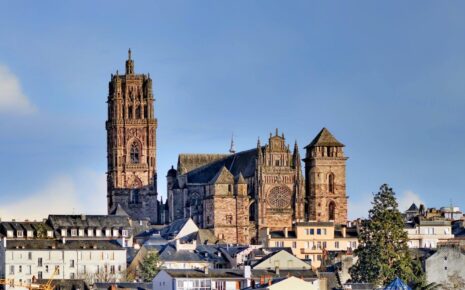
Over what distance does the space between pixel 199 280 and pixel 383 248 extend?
28.8 m

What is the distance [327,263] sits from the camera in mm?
187125

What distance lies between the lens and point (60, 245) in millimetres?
188000

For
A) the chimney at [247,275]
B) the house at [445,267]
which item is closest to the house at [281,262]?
the house at [445,267]

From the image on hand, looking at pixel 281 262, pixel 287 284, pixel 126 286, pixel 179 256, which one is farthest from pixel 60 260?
pixel 287 284

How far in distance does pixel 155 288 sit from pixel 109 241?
53811mm

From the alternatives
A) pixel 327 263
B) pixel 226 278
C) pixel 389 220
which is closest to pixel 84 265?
pixel 327 263

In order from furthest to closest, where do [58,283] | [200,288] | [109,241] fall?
[109,241], [58,283], [200,288]

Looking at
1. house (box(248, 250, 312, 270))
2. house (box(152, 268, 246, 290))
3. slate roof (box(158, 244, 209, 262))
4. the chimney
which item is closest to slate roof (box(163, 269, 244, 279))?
house (box(152, 268, 246, 290))

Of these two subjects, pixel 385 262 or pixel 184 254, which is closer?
pixel 385 262

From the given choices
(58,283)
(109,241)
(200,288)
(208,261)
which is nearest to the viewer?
(200,288)

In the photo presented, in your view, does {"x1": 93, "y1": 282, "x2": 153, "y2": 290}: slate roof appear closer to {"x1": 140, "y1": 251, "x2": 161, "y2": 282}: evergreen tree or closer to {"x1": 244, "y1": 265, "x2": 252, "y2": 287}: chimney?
{"x1": 244, "y1": 265, "x2": 252, "y2": 287}: chimney

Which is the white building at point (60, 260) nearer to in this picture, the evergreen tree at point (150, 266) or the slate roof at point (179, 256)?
the evergreen tree at point (150, 266)

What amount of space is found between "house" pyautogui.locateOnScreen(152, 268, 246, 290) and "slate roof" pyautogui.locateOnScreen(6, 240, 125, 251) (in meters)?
43.2

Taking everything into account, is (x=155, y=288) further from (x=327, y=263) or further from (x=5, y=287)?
(x=327, y=263)
